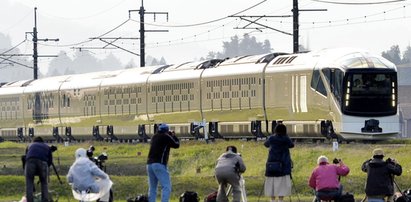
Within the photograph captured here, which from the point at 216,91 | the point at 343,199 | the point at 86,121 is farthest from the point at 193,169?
the point at 86,121

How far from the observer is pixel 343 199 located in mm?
28531

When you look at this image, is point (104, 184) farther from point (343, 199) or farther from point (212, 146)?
point (212, 146)

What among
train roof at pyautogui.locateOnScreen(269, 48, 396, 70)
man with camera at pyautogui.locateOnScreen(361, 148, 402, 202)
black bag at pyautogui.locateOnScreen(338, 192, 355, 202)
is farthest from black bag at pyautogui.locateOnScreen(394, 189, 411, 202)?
train roof at pyautogui.locateOnScreen(269, 48, 396, 70)

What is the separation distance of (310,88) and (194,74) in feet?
45.7

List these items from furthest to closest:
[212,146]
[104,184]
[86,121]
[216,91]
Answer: [86,121]
[216,91]
[212,146]
[104,184]

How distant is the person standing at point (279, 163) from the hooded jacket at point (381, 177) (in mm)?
1848

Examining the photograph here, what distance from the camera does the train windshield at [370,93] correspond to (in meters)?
51.8

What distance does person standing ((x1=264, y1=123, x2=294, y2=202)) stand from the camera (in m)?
29.6

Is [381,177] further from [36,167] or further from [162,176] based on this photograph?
[36,167]

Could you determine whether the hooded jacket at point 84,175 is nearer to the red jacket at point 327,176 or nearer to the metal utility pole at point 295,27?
the red jacket at point 327,176

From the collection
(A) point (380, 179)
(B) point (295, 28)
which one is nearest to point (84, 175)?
(A) point (380, 179)

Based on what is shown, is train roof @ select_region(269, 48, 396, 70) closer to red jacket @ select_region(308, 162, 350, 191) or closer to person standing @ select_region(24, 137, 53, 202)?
red jacket @ select_region(308, 162, 350, 191)

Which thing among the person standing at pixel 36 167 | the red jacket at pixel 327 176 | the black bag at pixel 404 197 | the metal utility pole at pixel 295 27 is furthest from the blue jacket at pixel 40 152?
the metal utility pole at pixel 295 27

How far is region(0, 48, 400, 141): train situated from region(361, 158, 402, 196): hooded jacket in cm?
2271
